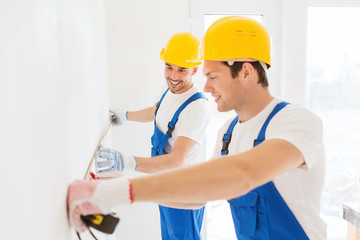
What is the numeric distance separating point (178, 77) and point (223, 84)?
0.78 meters

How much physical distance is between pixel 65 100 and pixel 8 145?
1.38ft

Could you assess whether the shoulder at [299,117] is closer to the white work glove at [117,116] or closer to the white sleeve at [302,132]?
the white sleeve at [302,132]

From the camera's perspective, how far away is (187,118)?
73.6 inches

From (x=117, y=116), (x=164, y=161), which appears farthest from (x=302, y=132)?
(x=117, y=116)

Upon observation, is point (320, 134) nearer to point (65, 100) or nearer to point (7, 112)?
point (65, 100)

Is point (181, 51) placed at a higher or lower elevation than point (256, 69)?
higher

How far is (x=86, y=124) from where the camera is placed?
4.01 feet

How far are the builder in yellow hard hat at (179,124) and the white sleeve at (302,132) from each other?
2.57ft

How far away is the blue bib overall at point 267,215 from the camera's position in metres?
1.09

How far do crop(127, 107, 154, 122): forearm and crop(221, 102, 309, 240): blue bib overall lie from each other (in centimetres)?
133

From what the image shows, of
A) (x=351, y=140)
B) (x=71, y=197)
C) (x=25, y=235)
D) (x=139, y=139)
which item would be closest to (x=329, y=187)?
(x=351, y=140)

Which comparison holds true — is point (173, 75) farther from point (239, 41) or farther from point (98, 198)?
point (98, 198)

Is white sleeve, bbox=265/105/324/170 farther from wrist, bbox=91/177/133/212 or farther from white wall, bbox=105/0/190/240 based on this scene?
white wall, bbox=105/0/190/240

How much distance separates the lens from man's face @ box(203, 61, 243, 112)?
1232 millimetres
